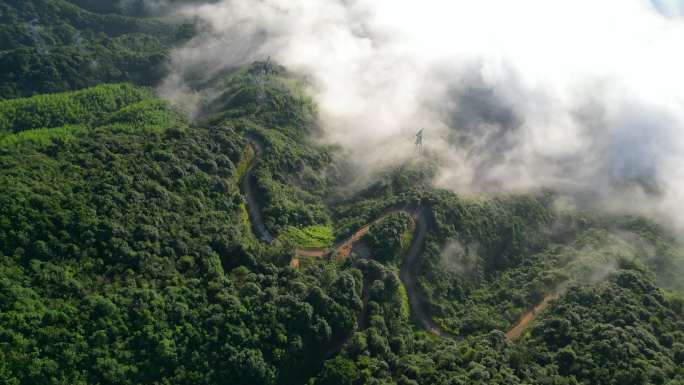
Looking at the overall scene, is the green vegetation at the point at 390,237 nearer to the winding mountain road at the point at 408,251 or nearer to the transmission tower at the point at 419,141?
the winding mountain road at the point at 408,251

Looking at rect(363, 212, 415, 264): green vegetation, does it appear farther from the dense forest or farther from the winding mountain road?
the winding mountain road

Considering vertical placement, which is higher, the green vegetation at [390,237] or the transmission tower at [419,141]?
the transmission tower at [419,141]

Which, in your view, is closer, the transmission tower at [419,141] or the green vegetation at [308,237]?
the green vegetation at [308,237]

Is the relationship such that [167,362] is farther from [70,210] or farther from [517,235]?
[517,235]

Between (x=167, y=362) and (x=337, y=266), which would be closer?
(x=167, y=362)

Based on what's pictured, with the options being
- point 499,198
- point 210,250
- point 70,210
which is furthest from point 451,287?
point 70,210

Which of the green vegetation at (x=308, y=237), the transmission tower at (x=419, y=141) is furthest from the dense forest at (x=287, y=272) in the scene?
the transmission tower at (x=419, y=141)

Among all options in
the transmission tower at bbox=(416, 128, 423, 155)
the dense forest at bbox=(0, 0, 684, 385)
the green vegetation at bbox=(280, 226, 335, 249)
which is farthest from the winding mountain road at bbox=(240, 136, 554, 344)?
the transmission tower at bbox=(416, 128, 423, 155)
